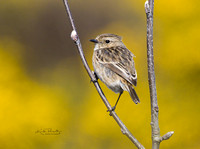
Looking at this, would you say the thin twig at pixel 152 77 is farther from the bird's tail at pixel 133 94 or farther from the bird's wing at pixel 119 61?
the bird's wing at pixel 119 61

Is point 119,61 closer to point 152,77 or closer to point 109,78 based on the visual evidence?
point 109,78

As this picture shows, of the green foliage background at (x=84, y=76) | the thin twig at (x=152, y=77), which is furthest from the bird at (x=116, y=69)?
the green foliage background at (x=84, y=76)

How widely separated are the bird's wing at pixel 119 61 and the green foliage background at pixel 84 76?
7.66ft

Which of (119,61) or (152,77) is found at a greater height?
(152,77)

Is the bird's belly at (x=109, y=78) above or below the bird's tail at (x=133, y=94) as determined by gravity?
above

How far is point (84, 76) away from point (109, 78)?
364cm

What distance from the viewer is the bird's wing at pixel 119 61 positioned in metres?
4.21

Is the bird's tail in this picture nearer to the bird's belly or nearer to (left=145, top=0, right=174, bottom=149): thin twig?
the bird's belly

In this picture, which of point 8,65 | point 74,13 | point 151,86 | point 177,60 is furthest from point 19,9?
point 151,86

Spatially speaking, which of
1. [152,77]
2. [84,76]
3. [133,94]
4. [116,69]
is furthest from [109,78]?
[84,76]

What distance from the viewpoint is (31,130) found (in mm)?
6695

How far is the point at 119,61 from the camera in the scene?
14.3 ft

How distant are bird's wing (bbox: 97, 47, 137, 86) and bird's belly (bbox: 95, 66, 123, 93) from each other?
65 millimetres

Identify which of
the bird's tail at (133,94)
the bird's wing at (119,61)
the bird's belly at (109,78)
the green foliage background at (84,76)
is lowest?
the green foliage background at (84,76)
